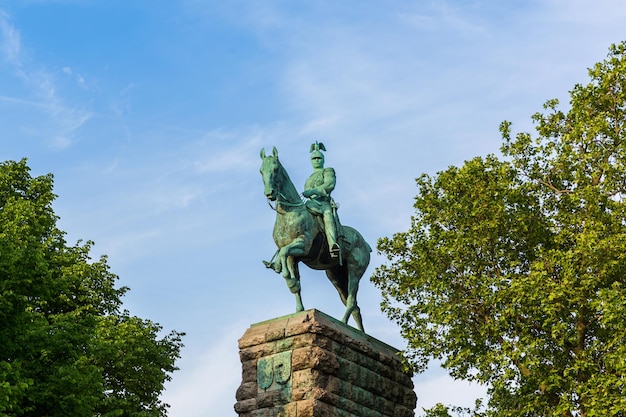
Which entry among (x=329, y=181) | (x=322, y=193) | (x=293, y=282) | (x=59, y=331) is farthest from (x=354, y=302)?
(x=59, y=331)

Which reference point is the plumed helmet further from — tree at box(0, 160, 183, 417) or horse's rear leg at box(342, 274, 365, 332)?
tree at box(0, 160, 183, 417)

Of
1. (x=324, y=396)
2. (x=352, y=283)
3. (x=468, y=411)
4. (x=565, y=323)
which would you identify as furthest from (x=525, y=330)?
(x=324, y=396)

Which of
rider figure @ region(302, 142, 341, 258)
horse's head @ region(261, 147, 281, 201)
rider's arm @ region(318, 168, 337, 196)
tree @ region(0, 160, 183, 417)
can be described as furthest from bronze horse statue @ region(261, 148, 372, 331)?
tree @ region(0, 160, 183, 417)

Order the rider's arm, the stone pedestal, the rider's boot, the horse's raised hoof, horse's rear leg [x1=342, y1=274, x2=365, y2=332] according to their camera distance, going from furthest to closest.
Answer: horse's rear leg [x1=342, y1=274, x2=365, y2=332]
the rider's arm
the rider's boot
the horse's raised hoof
the stone pedestal

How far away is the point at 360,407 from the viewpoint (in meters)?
18.6

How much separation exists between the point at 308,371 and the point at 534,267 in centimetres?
681

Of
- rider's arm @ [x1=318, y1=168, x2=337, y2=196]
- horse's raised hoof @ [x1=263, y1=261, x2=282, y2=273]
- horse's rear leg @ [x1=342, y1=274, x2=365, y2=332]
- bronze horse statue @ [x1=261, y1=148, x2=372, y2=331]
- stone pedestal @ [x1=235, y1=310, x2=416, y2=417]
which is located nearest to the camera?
stone pedestal @ [x1=235, y1=310, x2=416, y2=417]

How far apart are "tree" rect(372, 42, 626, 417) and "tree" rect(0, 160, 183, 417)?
7.93 meters

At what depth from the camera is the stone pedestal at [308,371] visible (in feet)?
57.8

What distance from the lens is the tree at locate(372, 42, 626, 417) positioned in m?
21.2

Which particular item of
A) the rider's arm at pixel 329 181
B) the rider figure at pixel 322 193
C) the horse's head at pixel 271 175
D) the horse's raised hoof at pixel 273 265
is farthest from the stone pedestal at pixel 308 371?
the rider's arm at pixel 329 181

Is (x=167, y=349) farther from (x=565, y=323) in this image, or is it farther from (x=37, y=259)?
(x=565, y=323)

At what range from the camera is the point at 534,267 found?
21766mm

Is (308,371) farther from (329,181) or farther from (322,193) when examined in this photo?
(329,181)
